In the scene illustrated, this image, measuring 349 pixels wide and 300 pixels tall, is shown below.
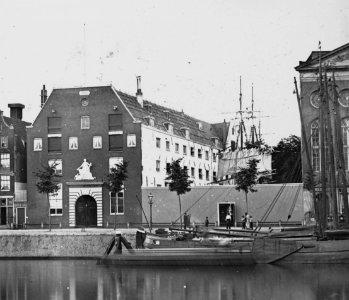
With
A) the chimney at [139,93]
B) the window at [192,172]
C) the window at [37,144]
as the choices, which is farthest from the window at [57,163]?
the window at [192,172]

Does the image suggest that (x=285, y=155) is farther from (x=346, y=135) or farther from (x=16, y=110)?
(x=16, y=110)

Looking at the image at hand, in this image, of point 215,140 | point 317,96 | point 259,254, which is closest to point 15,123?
point 215,140

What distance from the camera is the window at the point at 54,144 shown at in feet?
253

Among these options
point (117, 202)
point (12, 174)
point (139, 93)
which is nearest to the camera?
point (117, 202)

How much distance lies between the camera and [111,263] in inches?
2090

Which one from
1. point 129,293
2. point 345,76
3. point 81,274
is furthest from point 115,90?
point 129,293

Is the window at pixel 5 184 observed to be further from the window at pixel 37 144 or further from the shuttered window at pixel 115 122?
the shuttered window at pixel 115 122

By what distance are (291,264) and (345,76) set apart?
22167mm

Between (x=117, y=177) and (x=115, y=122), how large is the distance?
8252mm

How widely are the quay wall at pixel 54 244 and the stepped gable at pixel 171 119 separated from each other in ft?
59.6

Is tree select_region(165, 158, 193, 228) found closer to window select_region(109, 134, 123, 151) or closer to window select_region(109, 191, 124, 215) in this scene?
window select_region(109, 191, 124, 215)

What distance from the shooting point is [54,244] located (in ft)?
202

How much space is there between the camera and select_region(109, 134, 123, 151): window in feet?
249

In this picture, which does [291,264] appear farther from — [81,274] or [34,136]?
[34,136]
